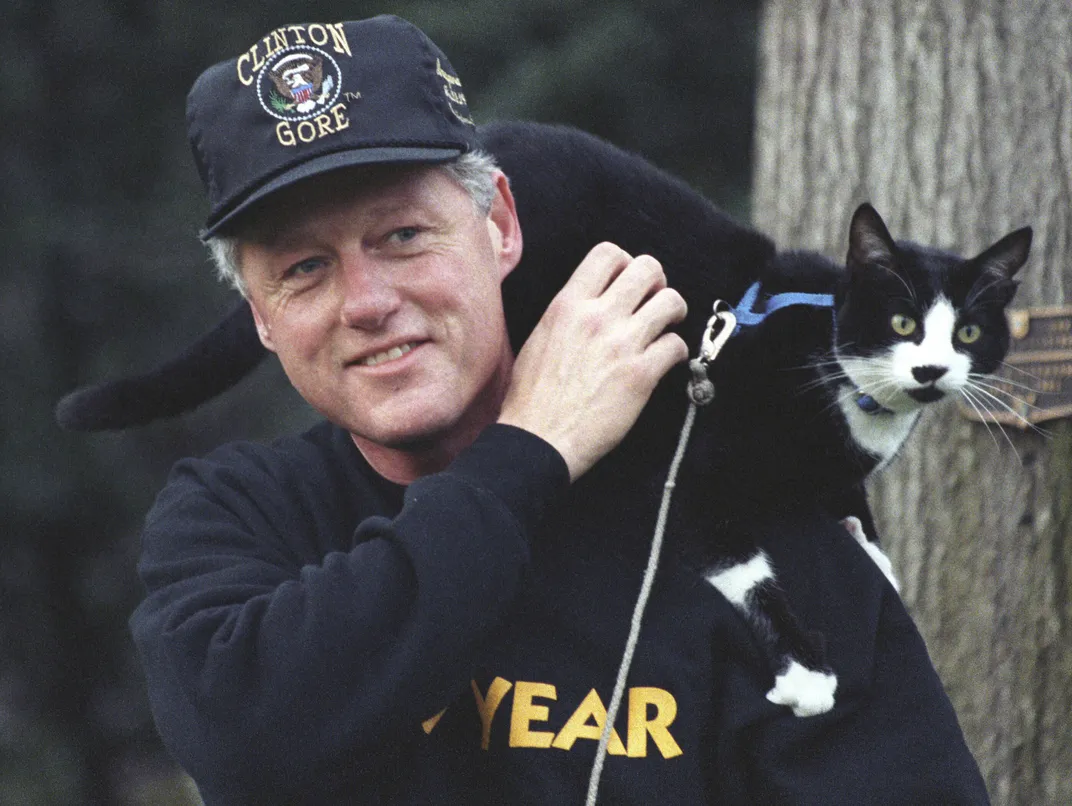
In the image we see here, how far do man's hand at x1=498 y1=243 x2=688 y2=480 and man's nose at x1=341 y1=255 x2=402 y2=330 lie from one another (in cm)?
20

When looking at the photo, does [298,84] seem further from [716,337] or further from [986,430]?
[986,430]

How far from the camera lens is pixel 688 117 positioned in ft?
26.1

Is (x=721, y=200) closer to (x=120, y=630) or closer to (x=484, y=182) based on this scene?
(x=120, y=630)

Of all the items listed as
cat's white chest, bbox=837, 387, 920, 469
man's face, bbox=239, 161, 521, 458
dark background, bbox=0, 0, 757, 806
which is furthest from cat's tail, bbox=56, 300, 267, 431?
dark background, bbox=0, 0, 757, 806

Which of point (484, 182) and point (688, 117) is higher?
point (688, 117)

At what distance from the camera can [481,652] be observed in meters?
1.40

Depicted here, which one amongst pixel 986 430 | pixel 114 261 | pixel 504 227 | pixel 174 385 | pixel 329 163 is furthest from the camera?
pixel 114 261

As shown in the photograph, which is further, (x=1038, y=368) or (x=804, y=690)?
(x=1038, y=368)

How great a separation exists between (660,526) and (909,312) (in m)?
0.61

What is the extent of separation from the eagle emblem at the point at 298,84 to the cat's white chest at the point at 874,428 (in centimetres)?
93

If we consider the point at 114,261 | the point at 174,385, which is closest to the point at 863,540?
the point at 174,385

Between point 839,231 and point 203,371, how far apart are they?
66.7 inches

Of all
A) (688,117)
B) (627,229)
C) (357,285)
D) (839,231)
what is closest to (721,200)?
(688,117)

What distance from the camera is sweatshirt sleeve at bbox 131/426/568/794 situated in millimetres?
1354
